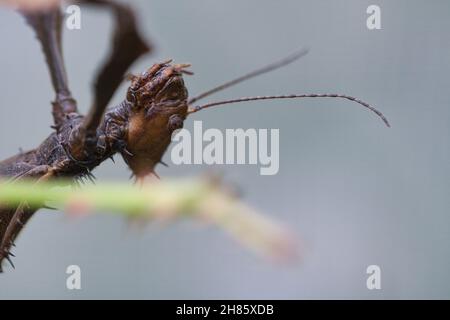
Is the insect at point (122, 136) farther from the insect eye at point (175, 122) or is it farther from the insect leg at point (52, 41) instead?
the insect leg at point (52, 41)

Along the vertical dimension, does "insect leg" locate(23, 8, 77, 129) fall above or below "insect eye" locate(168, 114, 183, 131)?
above

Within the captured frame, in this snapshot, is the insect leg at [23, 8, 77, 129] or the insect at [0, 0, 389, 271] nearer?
the insect at [0, 0, 389, 271]

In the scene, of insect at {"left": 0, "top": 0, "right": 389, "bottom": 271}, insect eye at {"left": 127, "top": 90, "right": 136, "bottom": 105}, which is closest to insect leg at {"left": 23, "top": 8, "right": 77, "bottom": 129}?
insect at {"left": 0, "top": 0, "right": 389, "bottom": 271}

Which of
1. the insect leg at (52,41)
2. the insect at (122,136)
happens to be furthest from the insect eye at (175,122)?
the insect leg at (52,41)

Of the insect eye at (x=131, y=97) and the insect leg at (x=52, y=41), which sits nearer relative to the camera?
the insect eye at (x=131, y=97)

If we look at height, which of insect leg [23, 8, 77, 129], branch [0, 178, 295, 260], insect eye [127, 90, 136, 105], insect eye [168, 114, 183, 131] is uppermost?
insect leg [23, 8, 77, 129]

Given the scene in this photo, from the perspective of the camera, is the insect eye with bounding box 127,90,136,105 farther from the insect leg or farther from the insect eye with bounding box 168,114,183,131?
the insect leg

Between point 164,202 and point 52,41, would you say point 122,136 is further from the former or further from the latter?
point 52,41

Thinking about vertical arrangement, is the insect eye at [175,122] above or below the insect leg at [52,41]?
below

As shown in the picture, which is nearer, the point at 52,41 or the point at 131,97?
the point at 131,97

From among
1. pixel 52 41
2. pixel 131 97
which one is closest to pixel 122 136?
pixel 131 97

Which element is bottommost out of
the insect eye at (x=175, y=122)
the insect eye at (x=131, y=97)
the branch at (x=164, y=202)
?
the branch at (x=164, y=202)
